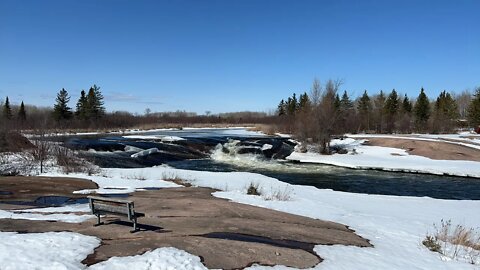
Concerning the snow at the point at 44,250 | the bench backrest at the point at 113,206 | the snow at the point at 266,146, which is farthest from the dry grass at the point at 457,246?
the snow at the point at 266,146

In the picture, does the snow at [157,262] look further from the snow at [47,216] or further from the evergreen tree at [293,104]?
the evergreen tree at [293,104]

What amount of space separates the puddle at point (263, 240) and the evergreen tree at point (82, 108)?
7619 cm

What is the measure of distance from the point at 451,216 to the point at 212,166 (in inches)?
864

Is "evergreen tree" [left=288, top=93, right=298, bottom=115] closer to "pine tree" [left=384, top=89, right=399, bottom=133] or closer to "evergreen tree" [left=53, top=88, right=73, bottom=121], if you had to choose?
"pine tree" [left=384, top=89, right=399, bottom=133]

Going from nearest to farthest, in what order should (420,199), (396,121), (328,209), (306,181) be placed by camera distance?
(328,209) < (420,199) < (306,181) < (396,121)

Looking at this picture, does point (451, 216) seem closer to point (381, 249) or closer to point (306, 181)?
point (381, 249)

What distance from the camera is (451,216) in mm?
14336

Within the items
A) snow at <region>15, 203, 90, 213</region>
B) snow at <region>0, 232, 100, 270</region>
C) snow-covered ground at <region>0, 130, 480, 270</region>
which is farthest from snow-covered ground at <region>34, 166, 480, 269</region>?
snow at <region>15, 203, 90, 213</region>

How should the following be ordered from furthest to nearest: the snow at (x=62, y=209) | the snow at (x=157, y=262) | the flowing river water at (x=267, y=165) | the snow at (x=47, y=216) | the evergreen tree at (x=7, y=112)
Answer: the evergreen tree at (x=7, y=112) → the flowing river water at (x=267, y=165) → the snow at (x=62, y=209) → the snow at (x=47, y=216) → the snow at (x=157, y=262)

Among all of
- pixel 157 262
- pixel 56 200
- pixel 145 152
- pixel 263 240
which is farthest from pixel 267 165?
pixel 157 262

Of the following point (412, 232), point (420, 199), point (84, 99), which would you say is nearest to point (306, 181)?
point (420, 199)

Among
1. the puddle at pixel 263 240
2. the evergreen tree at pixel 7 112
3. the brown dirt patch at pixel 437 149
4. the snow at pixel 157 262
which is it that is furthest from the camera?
the brown dirt patch at pixel 437 149

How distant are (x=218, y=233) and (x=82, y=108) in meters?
77.4

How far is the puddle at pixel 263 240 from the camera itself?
8.34 m
